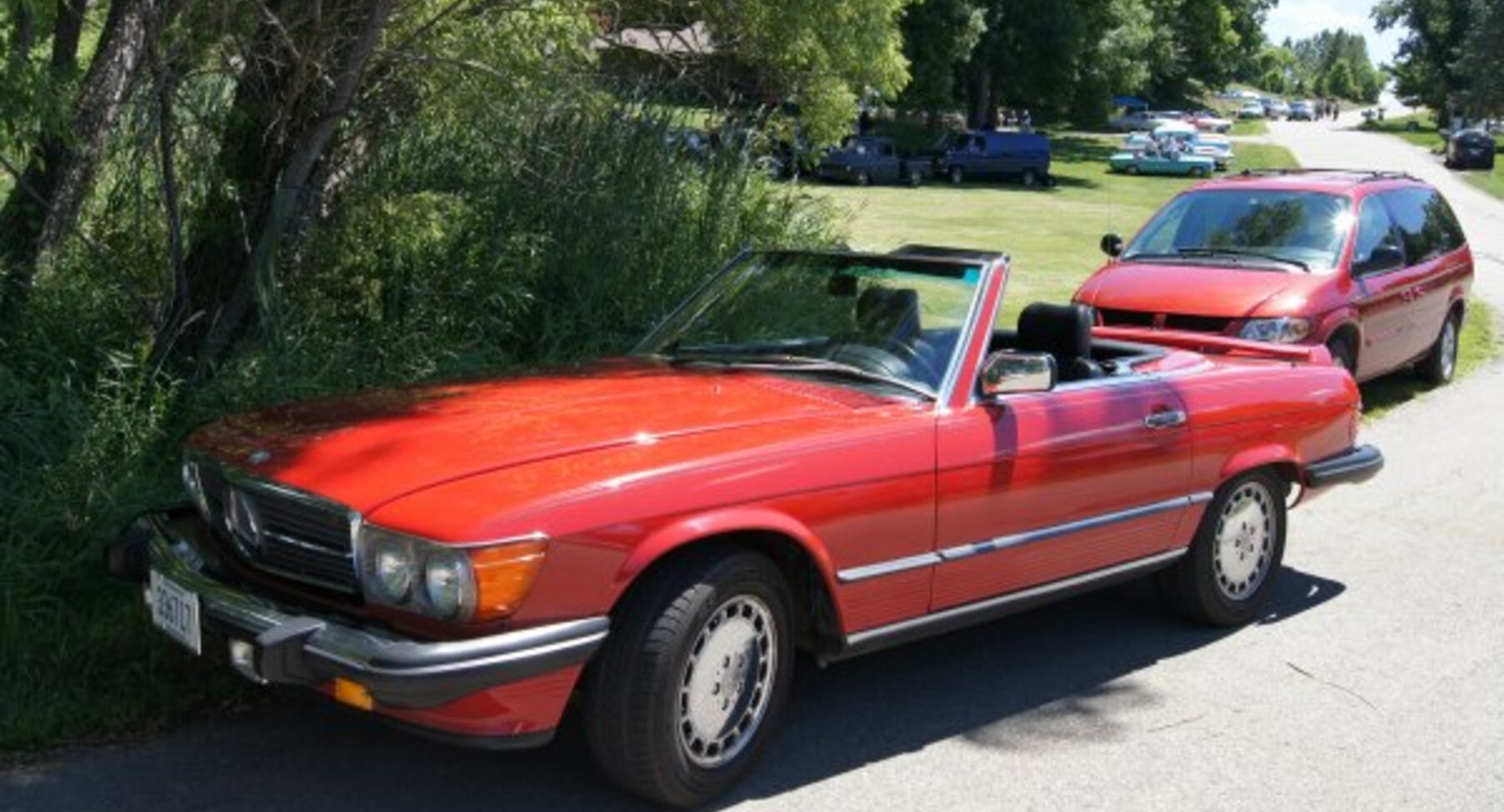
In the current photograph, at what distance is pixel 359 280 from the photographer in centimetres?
723

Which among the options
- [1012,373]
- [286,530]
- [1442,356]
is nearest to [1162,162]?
[1442,356]

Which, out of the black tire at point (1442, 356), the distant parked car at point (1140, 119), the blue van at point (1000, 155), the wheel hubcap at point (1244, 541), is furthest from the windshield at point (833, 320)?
the distant parked car at point (1140, 119)

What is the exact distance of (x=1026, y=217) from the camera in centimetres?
3253

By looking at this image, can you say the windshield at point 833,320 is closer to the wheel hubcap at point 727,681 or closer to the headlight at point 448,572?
the wheel hubcap at point 727,681

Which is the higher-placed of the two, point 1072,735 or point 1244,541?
point 1244,541

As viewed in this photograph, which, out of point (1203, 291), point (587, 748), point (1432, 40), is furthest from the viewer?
point (1432, 40)

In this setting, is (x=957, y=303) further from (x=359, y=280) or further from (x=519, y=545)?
(x=359, y=280)

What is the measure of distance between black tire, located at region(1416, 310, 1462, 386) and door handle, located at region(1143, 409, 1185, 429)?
729cm

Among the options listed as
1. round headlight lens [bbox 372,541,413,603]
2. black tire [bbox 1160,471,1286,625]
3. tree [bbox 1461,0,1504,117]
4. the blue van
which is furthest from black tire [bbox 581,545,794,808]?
tree [bbox 1461,0,1504,117]

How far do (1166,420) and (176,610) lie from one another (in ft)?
11.2

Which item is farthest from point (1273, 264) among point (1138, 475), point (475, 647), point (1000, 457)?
point (475, 647)

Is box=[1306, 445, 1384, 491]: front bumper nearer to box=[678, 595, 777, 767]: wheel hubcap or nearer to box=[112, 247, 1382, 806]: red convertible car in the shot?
box=[112, 247, 1382, 806]: red convertible car

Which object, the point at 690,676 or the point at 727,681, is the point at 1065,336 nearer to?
the point at 727,681

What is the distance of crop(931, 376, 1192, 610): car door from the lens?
4410 millimetres
